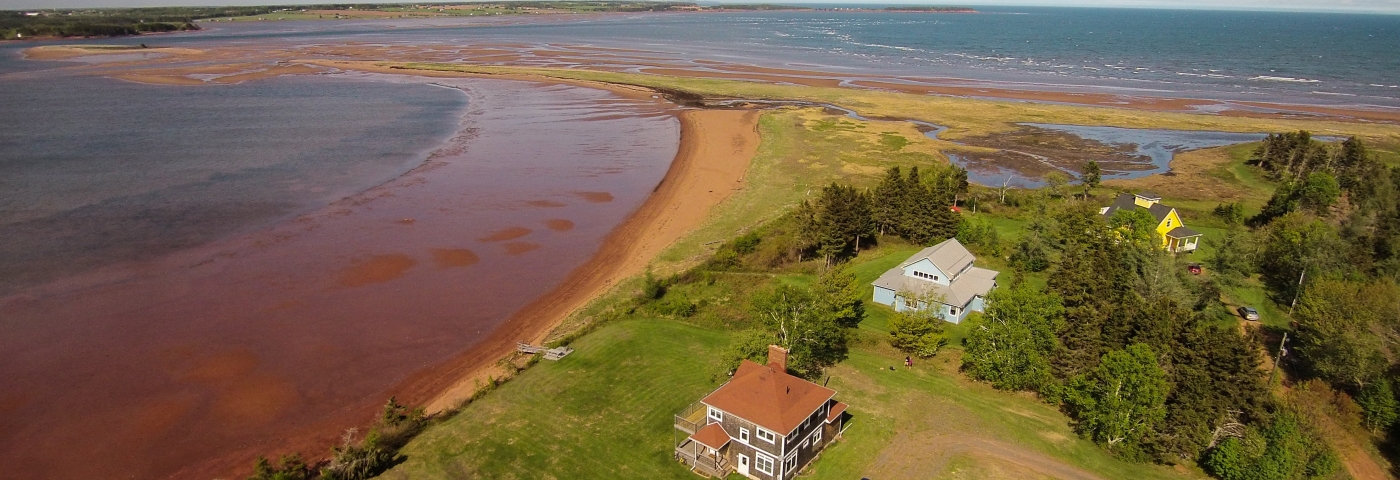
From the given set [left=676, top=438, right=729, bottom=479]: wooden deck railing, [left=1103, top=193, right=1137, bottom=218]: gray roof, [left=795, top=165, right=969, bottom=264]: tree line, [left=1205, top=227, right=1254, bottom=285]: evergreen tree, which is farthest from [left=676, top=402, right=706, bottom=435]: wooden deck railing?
[left=1103, top=193, right=1137, bottom=218]: gray roof

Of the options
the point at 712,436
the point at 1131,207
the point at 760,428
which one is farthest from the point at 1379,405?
the point at 712,436

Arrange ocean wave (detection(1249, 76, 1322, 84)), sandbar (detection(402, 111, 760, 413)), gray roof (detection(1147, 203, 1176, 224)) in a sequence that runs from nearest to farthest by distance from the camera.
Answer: sandbar (detection(402, 111, 760, 413)) < gray roof (detection(1147, 203, 1176, 224)) < ocean wave (detection(1249, 76, 1322, 84))

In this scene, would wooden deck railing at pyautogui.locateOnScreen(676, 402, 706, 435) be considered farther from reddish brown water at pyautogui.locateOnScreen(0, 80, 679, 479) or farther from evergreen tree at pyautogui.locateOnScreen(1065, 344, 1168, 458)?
evergreen tree at pyautogui.locateOnScreen(1065, 344, 1168, 458)

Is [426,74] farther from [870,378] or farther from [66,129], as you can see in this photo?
[870,378]

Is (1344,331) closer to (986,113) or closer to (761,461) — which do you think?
(761,461)

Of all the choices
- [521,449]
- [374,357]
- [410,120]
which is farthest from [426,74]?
[521,449]

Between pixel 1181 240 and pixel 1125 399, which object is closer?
pixel 1125 399

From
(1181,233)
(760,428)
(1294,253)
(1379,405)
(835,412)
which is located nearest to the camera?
(760,428)
